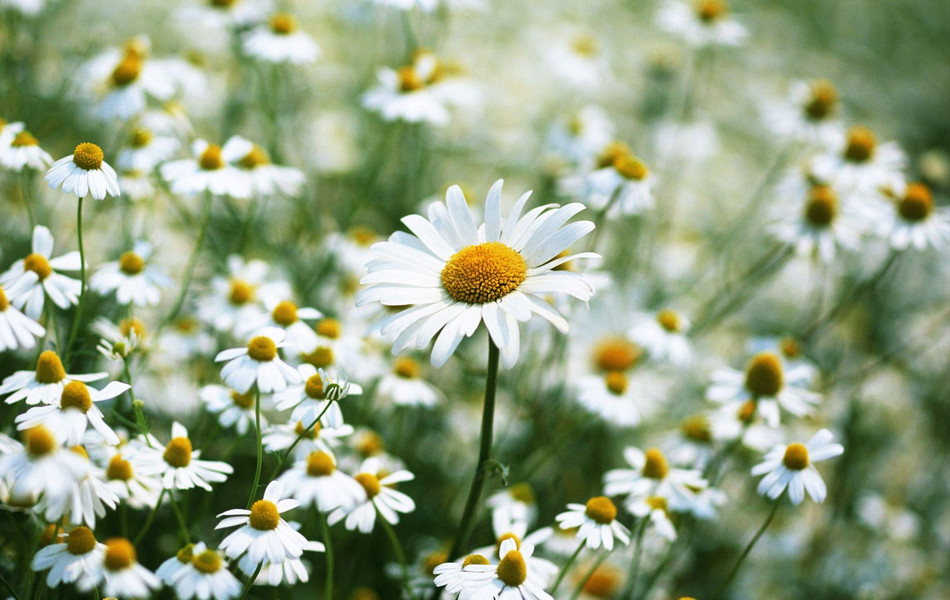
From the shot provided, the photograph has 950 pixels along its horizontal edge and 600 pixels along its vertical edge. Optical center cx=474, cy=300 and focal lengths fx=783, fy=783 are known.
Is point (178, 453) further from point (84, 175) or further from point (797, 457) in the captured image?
point (797, 457)

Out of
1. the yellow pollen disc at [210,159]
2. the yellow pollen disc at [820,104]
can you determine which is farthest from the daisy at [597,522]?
the yellow pollen disc at [820,104]

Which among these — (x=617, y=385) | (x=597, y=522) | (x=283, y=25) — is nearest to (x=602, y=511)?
(x=597, y=522)

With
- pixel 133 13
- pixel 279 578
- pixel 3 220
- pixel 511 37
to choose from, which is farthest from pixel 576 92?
pixel 279 578

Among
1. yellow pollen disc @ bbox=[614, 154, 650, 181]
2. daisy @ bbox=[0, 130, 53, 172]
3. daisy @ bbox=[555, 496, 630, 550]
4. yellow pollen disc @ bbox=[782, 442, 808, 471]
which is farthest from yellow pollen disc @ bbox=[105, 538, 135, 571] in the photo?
yellow pollen disc @ bbox=[614, 154, 650, 181]

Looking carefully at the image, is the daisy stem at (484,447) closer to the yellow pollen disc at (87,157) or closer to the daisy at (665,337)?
the yellow pollen disc at (87,157)

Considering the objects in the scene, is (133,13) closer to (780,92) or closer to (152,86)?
(152,86)
